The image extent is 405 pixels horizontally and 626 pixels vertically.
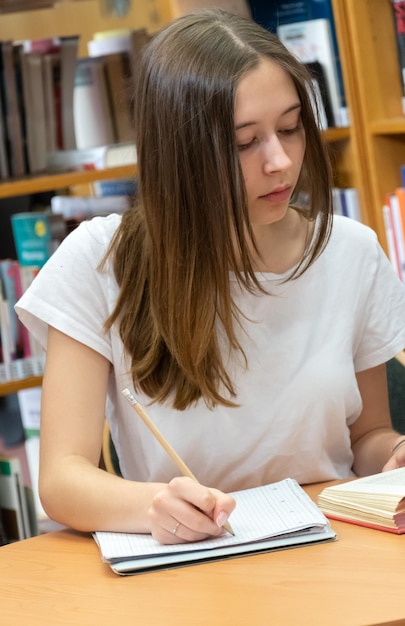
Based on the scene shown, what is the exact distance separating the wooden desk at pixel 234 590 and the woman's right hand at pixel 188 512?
0.16 ft

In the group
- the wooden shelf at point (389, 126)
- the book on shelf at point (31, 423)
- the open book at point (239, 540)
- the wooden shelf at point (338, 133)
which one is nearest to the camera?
the open book at point (239, 540)

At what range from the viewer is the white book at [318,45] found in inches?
101

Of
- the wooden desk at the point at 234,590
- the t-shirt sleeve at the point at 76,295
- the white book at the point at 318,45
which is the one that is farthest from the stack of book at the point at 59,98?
the wooden desk at the point at 234,590

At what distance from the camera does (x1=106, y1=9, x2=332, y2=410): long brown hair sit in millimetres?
1346

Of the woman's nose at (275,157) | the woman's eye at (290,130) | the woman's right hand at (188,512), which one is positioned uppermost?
the woman's eye at (290,130)

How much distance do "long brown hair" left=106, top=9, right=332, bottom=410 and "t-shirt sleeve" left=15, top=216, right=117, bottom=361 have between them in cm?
3

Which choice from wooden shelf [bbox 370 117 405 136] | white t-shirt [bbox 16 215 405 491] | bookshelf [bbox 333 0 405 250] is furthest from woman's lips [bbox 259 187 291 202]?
bookshelf [bbox 333 0 405 250]

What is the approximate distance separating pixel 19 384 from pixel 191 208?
47.3 inches

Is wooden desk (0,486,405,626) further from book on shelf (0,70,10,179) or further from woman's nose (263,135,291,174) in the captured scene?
book on shelf (0,70,10,179)

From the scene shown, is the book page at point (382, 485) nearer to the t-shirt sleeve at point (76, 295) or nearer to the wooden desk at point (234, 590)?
the wooden desk at point (234, 590)

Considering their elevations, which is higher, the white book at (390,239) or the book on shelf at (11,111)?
Answer: the book on shelf at (11,111)

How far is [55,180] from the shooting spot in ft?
8.13

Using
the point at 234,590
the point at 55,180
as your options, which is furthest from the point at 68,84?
the point at 234,590

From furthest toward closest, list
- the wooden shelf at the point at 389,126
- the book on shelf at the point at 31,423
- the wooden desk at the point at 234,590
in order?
1. the book on shelf at the point at 31,423
2. the wooden shelf at the point at 389,126
3. the wooden desk at the point at 234,590
